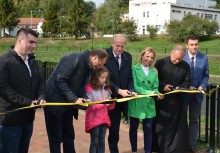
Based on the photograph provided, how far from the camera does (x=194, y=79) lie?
582 cm

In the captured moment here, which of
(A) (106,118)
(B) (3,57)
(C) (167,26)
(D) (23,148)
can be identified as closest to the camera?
(B) (3,57)

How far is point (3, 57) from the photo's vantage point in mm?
3908

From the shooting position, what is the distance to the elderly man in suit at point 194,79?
5762mm

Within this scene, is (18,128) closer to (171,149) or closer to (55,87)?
(55,87)

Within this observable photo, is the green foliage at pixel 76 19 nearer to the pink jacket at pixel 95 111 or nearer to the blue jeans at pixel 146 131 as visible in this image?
the blue jeans at pixel 146 131

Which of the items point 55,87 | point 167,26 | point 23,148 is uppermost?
point 167,26

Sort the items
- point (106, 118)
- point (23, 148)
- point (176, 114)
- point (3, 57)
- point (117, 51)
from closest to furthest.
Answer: point (3, 57), point (23, 148), point (106, 118), point (117, 51), point (176, 114)

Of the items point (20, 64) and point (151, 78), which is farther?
point (151, 78)

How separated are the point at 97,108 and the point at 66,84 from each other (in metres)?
0.62

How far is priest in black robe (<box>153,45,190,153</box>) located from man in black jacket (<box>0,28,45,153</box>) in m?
2.29

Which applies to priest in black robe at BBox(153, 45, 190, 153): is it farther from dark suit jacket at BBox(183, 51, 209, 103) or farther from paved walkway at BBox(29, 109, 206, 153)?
paved walkway at BBox(29, 109, 206, 153)

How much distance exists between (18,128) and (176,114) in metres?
2.66

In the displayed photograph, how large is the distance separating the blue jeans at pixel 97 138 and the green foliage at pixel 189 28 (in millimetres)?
46542

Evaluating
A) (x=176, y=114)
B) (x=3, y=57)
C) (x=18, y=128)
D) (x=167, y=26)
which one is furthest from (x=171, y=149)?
(x=167, y=26)
